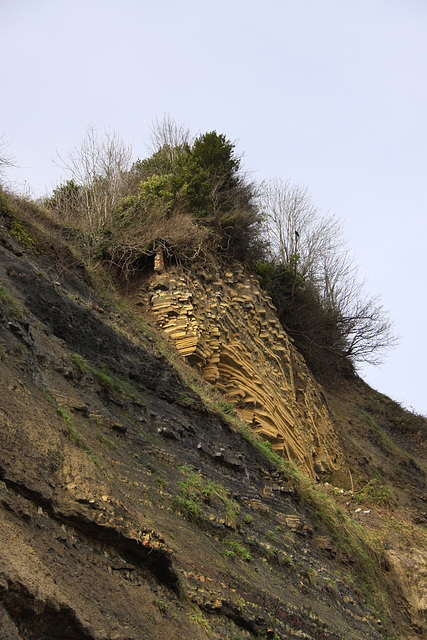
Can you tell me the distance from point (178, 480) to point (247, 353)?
716cm

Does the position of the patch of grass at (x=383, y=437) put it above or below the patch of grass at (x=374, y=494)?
above

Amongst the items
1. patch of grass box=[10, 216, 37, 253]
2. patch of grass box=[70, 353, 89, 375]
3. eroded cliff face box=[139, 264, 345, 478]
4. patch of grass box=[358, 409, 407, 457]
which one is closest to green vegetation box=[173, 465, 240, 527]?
patch of grass box=[70, 353, 89, 375]

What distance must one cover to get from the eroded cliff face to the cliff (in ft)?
0.18

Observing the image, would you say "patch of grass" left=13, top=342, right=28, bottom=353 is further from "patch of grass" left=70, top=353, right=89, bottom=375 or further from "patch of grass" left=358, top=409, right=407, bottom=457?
"patch of grass" left=358, top=409, right=407, bottom=457

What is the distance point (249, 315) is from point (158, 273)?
2.89m

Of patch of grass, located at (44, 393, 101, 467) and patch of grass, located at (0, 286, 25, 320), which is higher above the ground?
patch of grass, located at (0, 286, 25, 320)

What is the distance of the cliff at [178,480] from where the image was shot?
4637 mm

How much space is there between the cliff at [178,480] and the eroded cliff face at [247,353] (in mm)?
55

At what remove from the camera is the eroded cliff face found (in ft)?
44.4

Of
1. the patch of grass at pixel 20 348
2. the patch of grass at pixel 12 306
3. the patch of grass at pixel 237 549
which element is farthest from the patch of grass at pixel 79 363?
the patch of grass at pixel 237 549

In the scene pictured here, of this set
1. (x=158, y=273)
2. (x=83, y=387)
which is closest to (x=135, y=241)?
(x=158, y=273)

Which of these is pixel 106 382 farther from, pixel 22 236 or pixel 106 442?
pixel 22 236

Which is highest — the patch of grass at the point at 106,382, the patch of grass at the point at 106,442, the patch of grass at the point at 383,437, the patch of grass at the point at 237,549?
the patch of grass at the point at 383,437

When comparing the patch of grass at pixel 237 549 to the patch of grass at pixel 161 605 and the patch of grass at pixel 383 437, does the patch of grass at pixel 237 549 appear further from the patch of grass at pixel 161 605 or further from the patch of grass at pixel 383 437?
the patch of grass at pixel 383 437
